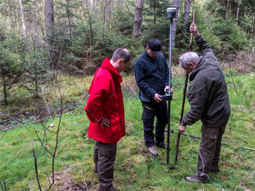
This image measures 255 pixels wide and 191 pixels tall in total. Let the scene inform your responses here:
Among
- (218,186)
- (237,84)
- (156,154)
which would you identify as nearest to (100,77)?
(156,154)

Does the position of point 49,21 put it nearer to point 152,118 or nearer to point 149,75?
point 149,75

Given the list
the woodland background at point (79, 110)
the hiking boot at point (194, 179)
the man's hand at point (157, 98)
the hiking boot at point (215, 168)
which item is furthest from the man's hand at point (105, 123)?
the hiking boot at point (215, 168)

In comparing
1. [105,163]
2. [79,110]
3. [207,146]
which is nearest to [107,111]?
[105,163]

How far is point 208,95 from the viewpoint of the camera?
250 centimetres

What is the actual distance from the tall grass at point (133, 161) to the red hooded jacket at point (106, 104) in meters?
0.75

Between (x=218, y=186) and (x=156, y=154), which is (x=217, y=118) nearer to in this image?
(x=218, y=186)

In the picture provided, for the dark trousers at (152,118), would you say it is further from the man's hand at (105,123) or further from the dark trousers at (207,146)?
the man's hand at (105,123)

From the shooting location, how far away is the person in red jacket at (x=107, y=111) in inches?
89.0

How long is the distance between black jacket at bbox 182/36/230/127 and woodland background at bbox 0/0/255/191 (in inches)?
42.9

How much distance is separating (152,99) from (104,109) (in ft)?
4.06

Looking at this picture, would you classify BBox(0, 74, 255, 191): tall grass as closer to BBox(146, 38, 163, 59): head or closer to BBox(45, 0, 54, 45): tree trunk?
BBox(146, 38, 163, 59): head

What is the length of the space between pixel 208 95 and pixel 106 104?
138 cm

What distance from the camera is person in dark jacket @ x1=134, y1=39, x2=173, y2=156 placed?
3.26 meters

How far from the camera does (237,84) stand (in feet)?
22.2
